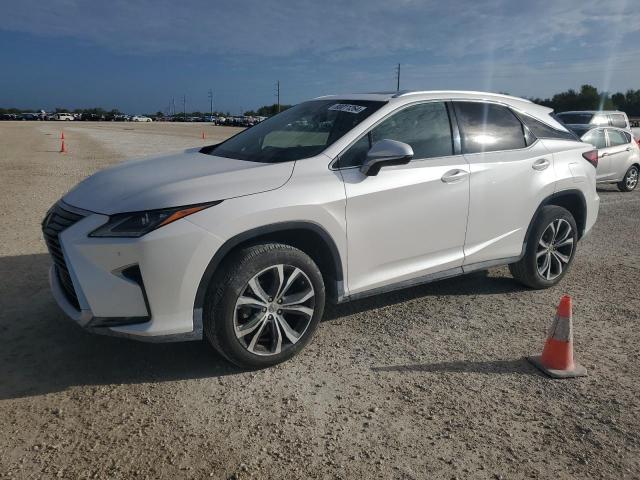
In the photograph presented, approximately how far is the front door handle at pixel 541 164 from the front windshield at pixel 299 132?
5.36ft

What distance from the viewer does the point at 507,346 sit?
12.7 feet

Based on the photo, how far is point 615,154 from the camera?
1175cm

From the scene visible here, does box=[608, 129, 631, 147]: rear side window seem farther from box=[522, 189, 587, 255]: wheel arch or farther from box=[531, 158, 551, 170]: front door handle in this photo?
box=[531, 158, 551, 170]: front door handle

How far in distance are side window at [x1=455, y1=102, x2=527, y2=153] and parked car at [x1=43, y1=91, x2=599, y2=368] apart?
0.04 feet

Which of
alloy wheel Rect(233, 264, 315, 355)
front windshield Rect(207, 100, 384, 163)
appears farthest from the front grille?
front windshield Rect(207, 100, 384, 163)

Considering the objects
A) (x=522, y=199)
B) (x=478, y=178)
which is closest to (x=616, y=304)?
(x=522, y=199)

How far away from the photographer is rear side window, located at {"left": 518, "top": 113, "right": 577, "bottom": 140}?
4.84 meters

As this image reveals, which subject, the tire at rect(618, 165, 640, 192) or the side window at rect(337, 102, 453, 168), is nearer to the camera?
the side window at rect(337, 102, 453, 168)

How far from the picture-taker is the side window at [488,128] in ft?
14.3

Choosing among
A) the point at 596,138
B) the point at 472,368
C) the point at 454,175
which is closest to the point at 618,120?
the point at 596,138

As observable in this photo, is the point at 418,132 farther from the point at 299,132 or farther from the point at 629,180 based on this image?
the point at 629,180

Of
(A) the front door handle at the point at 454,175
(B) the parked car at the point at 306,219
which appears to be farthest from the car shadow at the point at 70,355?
(A) the front door handle at the point at 454,175

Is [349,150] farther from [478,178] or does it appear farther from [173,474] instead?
[173,474]

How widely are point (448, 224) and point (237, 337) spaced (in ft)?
6.16
